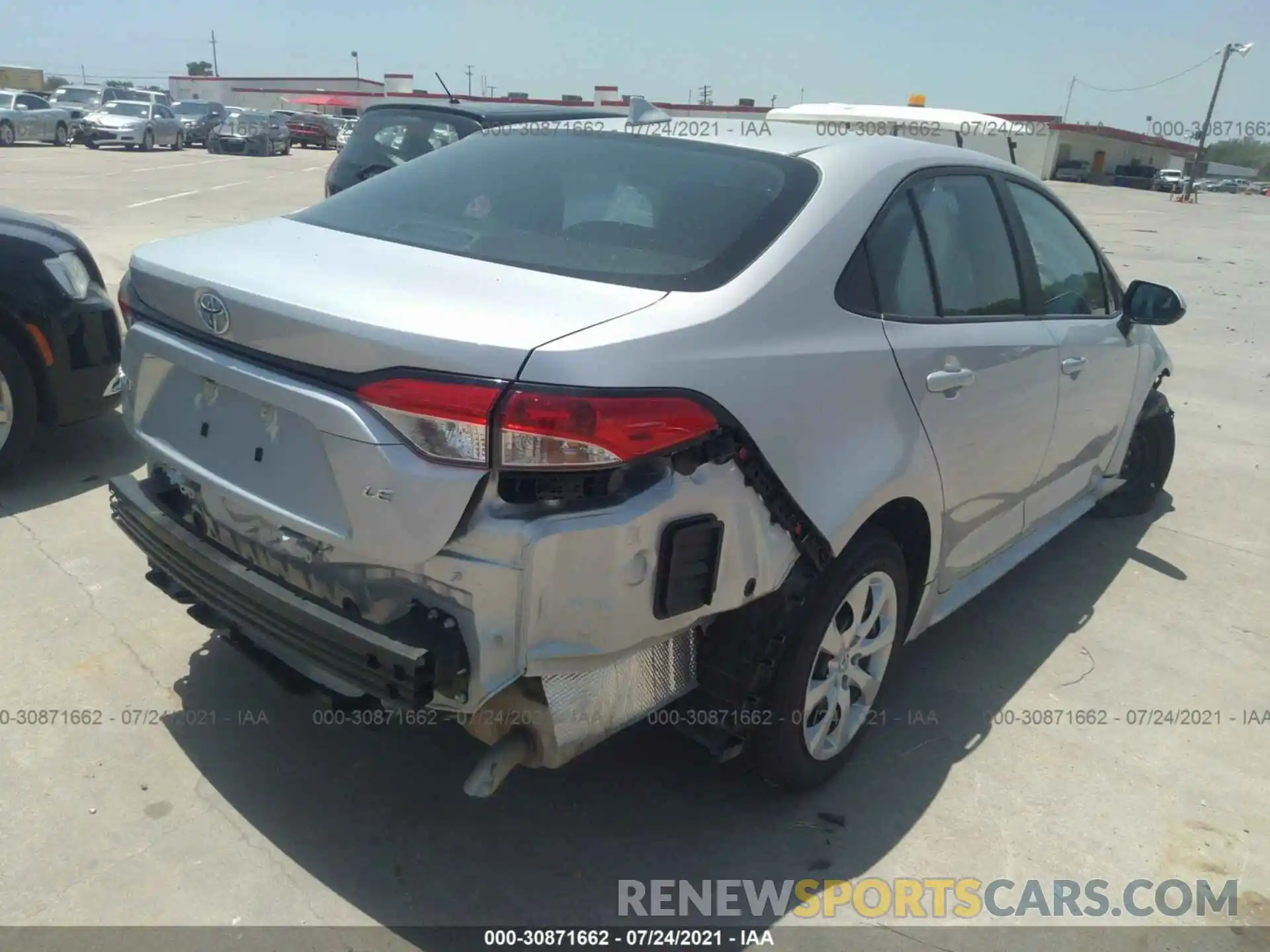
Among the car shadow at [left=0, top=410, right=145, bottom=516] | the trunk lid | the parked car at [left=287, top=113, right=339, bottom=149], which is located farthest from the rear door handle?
the parked car at [left=287, top=113, right=339, bottom=149]

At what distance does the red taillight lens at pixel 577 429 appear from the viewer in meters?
1.95

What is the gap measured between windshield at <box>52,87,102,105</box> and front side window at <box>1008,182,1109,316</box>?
134ft

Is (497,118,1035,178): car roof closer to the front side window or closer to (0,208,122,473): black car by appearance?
the front side window

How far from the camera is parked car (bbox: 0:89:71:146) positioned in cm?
2811

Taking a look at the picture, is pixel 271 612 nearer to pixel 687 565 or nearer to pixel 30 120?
pixel 687 565

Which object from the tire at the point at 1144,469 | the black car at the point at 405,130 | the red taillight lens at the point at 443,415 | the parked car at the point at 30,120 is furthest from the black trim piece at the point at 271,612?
the parked car at the point at 30,120

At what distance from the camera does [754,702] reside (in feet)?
8.27

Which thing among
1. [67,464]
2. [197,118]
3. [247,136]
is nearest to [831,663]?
[67,464]

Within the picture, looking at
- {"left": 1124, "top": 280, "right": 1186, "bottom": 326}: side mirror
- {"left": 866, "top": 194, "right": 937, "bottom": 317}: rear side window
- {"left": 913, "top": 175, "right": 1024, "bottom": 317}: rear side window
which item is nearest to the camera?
{"left": 866, "top": 194, "right": 937, "bottom": 317}: rear side window

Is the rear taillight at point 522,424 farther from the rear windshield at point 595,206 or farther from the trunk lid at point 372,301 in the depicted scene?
the rear windshield at point 595,206

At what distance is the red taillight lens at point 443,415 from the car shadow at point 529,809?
45.9 inches

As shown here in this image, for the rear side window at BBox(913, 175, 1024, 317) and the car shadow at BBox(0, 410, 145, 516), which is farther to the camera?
the car shadow at BBox(0, 410, 145, 516)

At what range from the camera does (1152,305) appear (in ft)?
13.4

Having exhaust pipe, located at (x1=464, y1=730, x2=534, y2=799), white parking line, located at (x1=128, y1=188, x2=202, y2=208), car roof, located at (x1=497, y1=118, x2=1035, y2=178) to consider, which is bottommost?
white parking line, located at (x1=128, y1=188, x2=202, y2=208)
